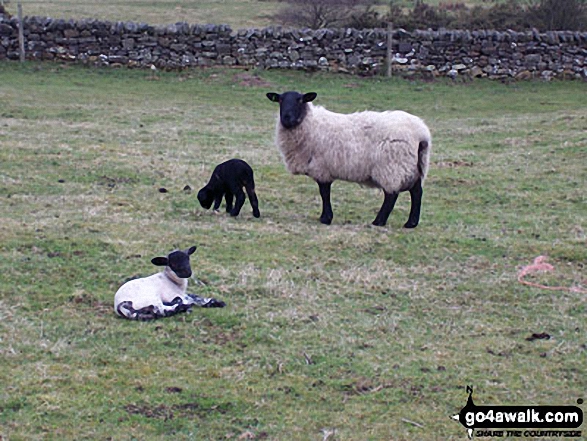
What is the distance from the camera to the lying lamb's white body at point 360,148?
10.1 meters

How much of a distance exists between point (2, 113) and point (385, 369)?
14.1m

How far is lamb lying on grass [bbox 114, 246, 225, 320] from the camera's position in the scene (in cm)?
686

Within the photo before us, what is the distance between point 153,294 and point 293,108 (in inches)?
166

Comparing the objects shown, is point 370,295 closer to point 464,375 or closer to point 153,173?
point 464,375

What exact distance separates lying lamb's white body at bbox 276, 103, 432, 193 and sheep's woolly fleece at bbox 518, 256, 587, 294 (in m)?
1.90

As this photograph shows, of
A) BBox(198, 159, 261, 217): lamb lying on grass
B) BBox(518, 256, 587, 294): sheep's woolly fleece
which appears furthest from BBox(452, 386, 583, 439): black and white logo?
BBox(198, 159, 261, 217): lamb lying on grass

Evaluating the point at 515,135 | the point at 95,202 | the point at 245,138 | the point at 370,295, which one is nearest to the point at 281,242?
the point at 370,295

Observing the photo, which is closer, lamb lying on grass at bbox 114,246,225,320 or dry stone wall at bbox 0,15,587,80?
lamb lying on grass at bbox 114,246,225,320

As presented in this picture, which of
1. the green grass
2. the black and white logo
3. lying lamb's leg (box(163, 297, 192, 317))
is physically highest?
the green grass

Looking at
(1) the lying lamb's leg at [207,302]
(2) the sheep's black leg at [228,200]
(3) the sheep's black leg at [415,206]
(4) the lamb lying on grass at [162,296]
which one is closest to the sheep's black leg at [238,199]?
(2) the sheep's black leg at [228,200]

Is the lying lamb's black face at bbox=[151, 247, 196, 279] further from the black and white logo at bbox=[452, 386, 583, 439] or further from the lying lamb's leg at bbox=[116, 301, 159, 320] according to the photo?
the black and white logo at bbox=[452, 386, 583, 439]

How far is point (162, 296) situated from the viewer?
23.0ft

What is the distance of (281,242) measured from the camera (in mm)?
9438

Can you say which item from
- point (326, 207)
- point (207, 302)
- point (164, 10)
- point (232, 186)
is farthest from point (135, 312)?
point (164, 10)
